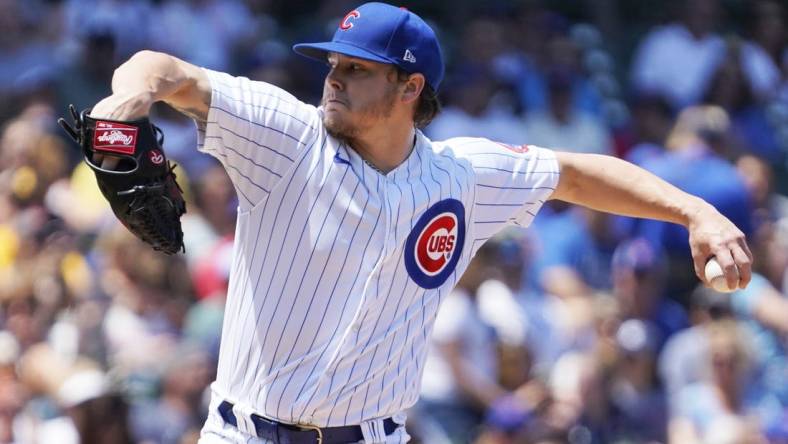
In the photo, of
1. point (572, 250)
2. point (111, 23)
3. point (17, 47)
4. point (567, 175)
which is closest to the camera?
point (567, 175)

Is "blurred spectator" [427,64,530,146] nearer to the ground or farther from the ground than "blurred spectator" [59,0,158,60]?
farther from the ground

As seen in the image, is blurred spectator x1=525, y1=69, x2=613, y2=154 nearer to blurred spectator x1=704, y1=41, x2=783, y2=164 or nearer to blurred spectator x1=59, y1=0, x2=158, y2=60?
blurred spectator x1=704, y1=41, x2=783, y2=164

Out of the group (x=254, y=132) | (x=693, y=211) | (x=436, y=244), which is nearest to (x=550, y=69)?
(x=693, y=211)

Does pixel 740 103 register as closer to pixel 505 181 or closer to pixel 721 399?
pixel 721 399

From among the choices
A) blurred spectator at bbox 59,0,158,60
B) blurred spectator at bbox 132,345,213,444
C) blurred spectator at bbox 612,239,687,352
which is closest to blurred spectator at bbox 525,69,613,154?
blurred spectator at bbox 612,239,687,352

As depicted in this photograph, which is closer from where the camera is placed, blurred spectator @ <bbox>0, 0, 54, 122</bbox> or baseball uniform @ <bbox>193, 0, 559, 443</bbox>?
baseball uniform @ <bbox>193, 0, 559, 443</bbox>

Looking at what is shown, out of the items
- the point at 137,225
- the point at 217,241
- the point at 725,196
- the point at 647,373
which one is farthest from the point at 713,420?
the point at 137,225

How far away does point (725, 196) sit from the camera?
26.1 feet

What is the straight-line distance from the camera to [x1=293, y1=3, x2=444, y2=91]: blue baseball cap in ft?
12.7

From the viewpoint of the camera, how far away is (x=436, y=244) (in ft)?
13.1

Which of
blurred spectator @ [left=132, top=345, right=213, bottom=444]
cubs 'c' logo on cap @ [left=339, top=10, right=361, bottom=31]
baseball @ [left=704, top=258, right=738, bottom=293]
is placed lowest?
blurred spectator @ [left=132, top=345, right=213, bottom=444]

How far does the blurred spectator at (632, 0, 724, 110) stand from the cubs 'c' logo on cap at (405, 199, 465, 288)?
5307 millimetres

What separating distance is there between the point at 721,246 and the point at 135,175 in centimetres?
158

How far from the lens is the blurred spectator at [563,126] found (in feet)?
28.8
